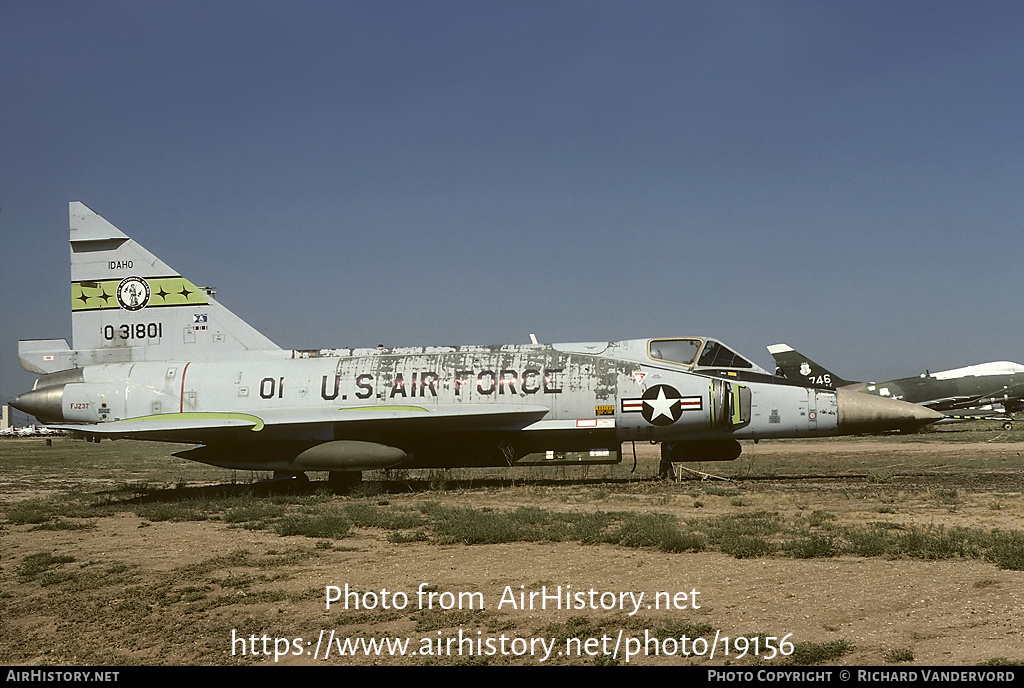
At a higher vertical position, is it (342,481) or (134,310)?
(134,310)

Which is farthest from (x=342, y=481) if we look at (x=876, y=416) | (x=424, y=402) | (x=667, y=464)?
(x=876, y=416)

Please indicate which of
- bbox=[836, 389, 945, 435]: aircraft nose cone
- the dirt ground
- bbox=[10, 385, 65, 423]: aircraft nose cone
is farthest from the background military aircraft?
bbox=[10, 385, 65, 423]: aircraft nose cone

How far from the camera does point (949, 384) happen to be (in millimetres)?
42219

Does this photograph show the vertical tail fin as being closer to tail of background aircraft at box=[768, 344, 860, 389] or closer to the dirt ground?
the dirt ground

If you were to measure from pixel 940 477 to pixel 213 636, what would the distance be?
1546 cm

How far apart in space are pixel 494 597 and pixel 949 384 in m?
42.3

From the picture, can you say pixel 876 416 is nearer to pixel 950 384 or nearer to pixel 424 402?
pixel 424 402

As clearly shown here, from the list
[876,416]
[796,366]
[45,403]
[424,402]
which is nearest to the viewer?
[876,416]

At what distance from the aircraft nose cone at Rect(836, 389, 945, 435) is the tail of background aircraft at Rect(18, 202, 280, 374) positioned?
41.0ft

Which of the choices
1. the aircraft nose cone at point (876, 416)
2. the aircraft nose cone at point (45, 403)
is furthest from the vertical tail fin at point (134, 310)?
the aircraft nose cone at point (876, 416)

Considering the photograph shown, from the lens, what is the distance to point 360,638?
241 inches

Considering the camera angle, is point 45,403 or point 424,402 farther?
point 45,403
